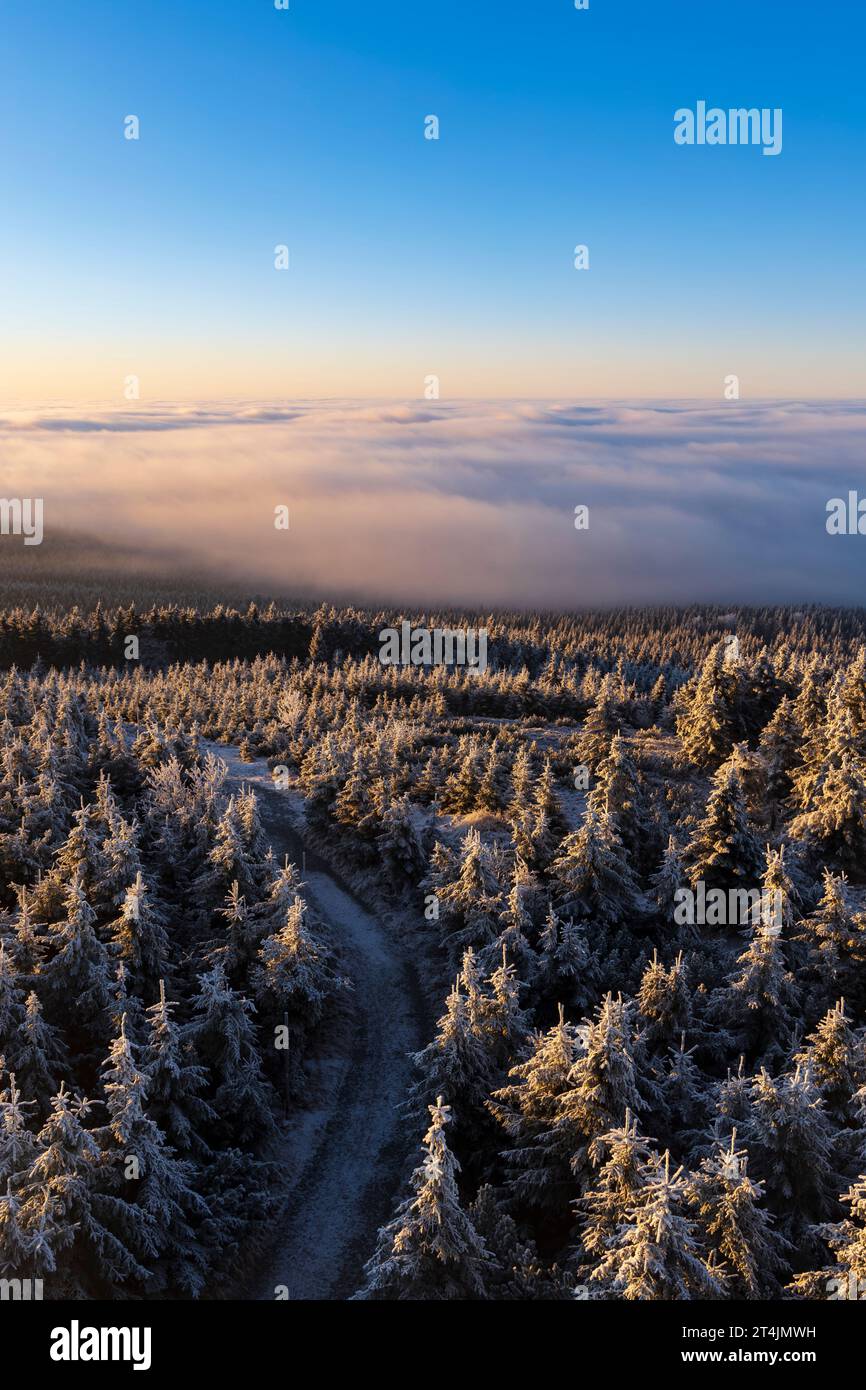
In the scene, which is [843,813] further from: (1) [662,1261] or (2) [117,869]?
(2) [117,869]

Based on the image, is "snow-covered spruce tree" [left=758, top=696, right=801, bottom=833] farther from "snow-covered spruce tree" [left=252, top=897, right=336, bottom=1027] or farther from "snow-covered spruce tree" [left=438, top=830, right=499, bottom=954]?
"snow-covered spruce tree" [left=252, top=897, right=336, bottom=1027]

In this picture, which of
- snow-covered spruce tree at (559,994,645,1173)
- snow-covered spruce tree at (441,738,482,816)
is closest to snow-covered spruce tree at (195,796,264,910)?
snow-covered spruce tree at (559,994,645,1173)

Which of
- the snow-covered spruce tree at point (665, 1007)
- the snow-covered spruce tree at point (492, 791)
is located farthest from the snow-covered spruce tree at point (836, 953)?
the snow-covered spruce tree at point (492, 791)

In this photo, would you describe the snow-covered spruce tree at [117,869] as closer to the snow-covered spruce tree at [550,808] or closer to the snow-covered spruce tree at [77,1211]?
the snow-covered spruce tree at [77,1211]

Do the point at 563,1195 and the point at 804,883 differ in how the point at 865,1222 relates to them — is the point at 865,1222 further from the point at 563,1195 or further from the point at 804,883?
the point at 804,883

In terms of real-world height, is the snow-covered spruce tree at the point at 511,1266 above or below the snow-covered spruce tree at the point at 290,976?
below
